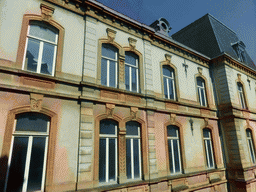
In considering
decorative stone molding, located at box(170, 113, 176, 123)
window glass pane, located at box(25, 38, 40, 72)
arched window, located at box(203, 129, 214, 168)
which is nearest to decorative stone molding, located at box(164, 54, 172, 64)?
decorative stone molding, located at box(170, 113, 176, 123)

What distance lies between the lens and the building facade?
5379 millimetres

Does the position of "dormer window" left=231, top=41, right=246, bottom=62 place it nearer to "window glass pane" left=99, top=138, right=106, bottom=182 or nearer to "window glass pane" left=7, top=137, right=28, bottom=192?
"window glass pane" left=99, top=138, right=106, bottom=182

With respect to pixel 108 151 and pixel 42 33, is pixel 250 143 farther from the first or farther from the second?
pixel 42 33

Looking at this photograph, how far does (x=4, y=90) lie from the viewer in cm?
517

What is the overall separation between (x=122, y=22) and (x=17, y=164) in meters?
7.41

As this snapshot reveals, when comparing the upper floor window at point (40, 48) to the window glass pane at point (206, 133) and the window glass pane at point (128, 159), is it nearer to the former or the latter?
the window glass pane at point (128, 159)

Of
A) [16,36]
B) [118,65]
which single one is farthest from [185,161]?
[16,36]

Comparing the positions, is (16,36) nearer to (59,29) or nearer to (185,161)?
(59,29)

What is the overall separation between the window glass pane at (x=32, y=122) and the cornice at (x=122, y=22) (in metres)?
4.51

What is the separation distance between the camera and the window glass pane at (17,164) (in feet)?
15.8

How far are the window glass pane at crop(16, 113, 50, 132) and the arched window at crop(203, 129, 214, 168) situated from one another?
912 cm

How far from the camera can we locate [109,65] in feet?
25.7

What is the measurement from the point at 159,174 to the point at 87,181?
11.4 ft

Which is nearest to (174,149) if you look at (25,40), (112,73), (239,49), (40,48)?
(112,73)
